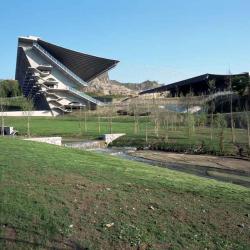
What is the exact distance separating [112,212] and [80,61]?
111 metres

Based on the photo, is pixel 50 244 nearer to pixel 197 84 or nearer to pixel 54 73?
pixel 197 84

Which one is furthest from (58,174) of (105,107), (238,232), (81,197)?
(105,107)

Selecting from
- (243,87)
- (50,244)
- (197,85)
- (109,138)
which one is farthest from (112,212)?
(197,85)

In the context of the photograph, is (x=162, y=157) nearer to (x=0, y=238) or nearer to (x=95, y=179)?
(x=95, y=179)

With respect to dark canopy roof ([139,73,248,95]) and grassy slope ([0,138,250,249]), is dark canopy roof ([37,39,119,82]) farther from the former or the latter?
grassy slope ([0,138,250,249])

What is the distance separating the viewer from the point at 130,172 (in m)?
14.1

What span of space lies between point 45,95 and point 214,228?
331ft

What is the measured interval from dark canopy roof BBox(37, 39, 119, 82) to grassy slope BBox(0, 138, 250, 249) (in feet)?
344

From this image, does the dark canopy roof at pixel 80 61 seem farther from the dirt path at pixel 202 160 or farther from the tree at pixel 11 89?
the dirt path at pixel 202 160

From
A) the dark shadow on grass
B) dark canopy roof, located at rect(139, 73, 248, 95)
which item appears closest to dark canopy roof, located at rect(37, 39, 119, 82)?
dark canopy roof, located at rect(139, 73, 248, 95)

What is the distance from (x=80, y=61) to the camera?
118500mm

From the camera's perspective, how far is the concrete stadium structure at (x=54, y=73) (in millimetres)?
108625

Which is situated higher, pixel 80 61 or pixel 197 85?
pixel 80 61

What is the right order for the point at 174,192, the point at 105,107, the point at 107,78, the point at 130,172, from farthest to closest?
the point at 107,78 < the point at 105,107 < the point at 130,172 < the point at 174,192
